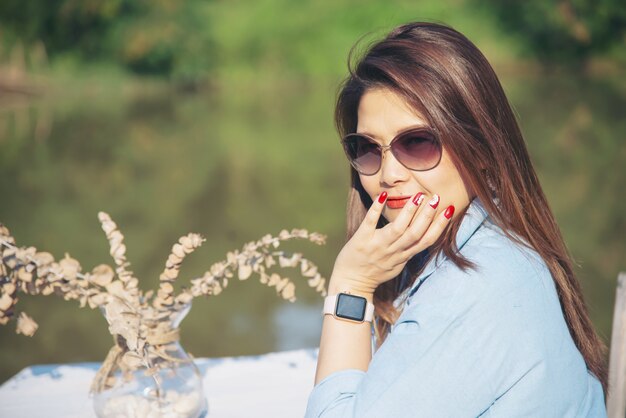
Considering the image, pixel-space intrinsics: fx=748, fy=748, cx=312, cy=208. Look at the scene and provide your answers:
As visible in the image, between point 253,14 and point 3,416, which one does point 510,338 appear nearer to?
point 3,416

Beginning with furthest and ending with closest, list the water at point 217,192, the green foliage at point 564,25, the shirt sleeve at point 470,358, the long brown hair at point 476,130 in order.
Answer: the green foliage at point 564,25, the water at point 217,192, the long brown hair at point 476,130, the shirt sleeve at point 470,358

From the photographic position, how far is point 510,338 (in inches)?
45.6

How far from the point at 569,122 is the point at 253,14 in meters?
14.7

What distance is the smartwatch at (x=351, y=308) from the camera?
1.33 m

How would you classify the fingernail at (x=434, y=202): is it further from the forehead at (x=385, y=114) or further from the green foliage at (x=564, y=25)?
the green foliage at (x=564, y=25)

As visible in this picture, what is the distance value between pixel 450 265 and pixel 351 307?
20cm

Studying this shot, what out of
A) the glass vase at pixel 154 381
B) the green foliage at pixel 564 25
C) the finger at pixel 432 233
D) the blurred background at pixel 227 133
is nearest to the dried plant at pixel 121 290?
the glass vase at pixel 154 381

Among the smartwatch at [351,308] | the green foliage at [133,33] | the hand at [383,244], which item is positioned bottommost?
the smartwatch at [351,308]

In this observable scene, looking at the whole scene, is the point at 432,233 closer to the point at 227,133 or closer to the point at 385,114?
the point at 385,114

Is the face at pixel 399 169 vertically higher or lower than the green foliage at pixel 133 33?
lower

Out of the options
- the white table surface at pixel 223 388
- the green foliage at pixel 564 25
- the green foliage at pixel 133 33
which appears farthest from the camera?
the green foliage at pixel 564 25

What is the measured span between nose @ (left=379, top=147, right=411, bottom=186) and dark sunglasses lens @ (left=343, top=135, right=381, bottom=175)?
0.03 meters

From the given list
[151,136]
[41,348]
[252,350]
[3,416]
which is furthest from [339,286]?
[151,136]

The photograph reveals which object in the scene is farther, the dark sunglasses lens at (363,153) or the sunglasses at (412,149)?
the dark sunglasses lens at (363,153)
